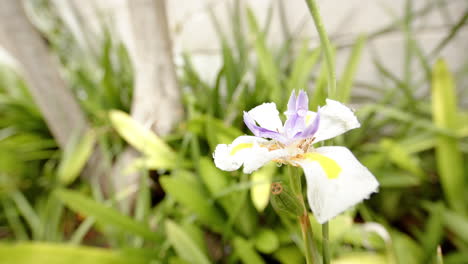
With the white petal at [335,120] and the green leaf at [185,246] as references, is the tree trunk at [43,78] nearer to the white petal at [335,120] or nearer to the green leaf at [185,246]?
the green leaf at [185,246]

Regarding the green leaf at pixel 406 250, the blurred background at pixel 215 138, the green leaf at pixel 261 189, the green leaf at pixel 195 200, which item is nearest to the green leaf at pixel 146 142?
the blurred background at pixel 215 138

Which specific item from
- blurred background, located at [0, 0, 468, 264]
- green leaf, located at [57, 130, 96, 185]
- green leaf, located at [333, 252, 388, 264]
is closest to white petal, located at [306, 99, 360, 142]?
blurred background, located at [0, 0, 468, 264]

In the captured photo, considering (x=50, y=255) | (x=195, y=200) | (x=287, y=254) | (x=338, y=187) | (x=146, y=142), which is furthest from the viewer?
(x=146, y=142)

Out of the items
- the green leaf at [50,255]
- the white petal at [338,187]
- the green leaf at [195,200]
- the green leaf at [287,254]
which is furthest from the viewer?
the green leaf at [195,200]

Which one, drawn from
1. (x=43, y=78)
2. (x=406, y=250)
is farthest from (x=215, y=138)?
(x=43, y=78)

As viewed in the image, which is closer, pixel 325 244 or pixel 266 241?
pixel 325 244

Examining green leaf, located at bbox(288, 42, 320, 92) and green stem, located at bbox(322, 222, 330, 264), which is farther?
green leaf, located at bbox(288, 42, 320, 92)

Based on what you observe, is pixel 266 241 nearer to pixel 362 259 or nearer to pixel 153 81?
pixel 362 259

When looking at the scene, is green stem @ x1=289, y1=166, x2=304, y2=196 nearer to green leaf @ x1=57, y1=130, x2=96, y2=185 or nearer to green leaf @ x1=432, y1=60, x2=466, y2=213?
green leaf @ x1=432, y1=60, x2=466, y2=213
